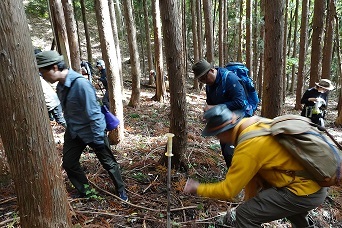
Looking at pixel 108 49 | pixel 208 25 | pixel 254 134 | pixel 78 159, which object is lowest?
pixel 78 159

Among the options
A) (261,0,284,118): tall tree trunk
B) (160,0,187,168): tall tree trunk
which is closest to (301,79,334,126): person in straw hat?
(261,0,284,118): tall tree trunk

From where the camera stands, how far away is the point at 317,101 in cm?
686

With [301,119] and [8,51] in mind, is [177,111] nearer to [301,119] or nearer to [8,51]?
[301,119]

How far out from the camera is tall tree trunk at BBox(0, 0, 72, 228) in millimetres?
1946

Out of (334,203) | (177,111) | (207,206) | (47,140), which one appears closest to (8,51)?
(47,140)

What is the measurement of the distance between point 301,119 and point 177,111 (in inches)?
91.7

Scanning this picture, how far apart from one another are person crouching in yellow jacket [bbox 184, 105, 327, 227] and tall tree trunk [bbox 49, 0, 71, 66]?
6554 millimetres

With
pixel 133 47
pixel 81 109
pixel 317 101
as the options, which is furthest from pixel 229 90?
pixel 133 47

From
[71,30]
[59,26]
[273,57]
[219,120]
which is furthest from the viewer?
[59,26]

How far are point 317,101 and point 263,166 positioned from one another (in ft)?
17.7

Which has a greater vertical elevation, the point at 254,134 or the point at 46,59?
the point at 46,59

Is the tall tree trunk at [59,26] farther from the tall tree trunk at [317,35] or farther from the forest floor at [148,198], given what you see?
the tall tree trunk at [317,35]

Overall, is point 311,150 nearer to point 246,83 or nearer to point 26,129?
point 26,129

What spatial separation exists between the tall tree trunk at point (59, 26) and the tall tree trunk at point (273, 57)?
550cm
